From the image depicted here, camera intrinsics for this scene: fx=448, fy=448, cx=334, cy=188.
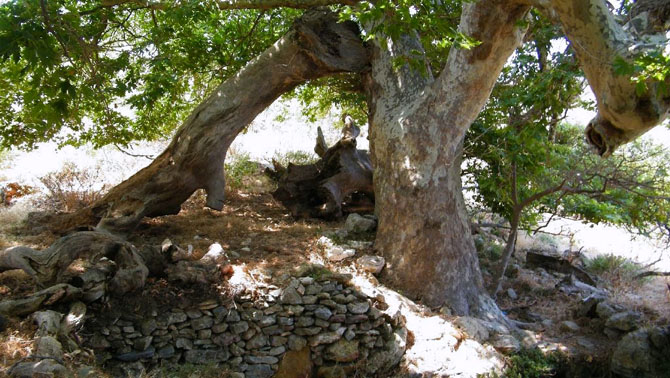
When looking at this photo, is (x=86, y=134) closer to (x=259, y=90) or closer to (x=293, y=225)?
(x=259, y=90)

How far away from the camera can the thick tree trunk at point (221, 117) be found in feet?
19.0

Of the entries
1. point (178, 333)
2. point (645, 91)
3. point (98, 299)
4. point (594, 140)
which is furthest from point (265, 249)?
point (645, 91)

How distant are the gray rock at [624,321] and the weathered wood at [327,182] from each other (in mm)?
3755

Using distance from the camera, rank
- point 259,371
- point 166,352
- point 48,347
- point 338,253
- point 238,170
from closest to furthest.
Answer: point 48,347 → point 166,352 → point 259,371 → point 338,253 → point 238,170

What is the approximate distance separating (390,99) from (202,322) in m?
3.75

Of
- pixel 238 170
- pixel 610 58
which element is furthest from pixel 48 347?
pixel 238 170

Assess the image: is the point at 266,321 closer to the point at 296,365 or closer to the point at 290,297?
the point at 290,297

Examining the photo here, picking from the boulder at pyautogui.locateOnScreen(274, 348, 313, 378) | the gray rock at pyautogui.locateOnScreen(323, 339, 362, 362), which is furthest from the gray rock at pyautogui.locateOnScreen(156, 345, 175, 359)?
the gray rock at pyautogui.locateOnScreen(323, 339, 362, 362)

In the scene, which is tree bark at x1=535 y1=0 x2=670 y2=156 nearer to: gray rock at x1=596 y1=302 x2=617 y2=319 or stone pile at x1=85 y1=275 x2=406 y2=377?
stone pile at x1=85 y1=275 x2=406 y2=377

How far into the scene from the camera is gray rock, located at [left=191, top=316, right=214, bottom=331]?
422cm

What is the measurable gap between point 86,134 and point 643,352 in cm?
824

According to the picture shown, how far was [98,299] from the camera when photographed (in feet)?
12.9

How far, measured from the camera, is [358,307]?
15.6 feet

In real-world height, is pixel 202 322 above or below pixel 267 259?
below
